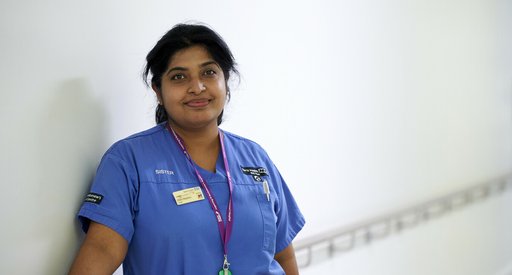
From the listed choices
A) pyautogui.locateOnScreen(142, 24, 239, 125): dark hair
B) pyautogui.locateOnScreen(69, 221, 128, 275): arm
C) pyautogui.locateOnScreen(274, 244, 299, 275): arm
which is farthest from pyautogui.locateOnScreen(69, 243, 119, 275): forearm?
pyautogui.locateOnScreen(274, 244, 299, 275): arm

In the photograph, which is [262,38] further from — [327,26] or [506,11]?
[506,11]

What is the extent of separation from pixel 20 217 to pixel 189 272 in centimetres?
38

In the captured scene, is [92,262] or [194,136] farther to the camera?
[194,136]

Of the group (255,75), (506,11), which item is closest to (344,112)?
(255,75)

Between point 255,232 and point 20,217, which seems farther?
point 255,232

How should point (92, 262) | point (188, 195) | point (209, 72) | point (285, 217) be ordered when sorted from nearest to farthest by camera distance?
point (92, 262), point (188, 195), point (209, 72), point (285, 217)

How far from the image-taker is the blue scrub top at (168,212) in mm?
1118

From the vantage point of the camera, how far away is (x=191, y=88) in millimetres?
1252

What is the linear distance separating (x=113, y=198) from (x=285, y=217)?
539 millimetres

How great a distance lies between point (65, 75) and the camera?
1.10m

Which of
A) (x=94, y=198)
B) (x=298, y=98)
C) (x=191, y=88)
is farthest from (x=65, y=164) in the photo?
(x=298, y=98)

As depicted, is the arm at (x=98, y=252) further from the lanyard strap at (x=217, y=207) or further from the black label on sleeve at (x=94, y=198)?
the lanyard strap at (x=217, y=207)

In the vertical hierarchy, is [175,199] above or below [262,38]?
below

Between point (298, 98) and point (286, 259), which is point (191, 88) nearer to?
point (286, 259)
